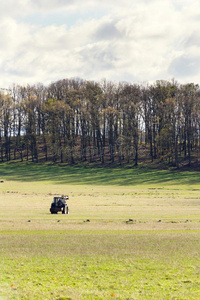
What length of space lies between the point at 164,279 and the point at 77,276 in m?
3.32

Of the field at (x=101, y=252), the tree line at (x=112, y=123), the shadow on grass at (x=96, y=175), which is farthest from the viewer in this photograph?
the tree line at (x=112, y=123)

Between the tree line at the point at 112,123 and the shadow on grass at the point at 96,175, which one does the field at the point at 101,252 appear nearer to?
the shadow on grass at the point at 96,175

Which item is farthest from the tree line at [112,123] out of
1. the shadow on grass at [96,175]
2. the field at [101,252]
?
the field at [101,252]

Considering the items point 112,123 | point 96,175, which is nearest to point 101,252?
point 96,175

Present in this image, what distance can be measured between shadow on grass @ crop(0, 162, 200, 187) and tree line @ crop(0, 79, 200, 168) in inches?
250

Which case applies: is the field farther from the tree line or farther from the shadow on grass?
the tree line

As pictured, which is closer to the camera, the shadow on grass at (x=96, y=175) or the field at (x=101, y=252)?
the field at (x=101, y=252)

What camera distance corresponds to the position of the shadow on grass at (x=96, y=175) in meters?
75.8

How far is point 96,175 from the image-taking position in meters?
83.9

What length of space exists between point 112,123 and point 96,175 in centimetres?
2094

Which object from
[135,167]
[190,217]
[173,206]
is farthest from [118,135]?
[190,217]

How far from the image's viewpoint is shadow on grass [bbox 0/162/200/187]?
7575 cm

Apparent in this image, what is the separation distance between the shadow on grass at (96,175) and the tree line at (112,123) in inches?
250

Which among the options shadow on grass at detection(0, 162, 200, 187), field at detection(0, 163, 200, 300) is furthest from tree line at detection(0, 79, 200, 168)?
field at detection(0, 163, 200, 300)
